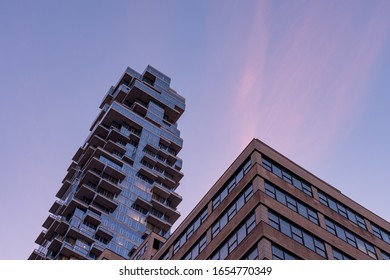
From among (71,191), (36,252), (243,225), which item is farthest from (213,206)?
(71,191)

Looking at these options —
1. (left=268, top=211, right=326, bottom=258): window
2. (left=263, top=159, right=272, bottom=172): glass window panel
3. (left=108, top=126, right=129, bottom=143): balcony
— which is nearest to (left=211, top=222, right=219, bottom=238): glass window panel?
(left=268, top=211, right=326, bottom=258): window

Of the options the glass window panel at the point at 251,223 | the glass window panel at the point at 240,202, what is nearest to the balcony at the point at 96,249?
the glass window panel at the point at 240,202

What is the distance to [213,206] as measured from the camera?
51.1m

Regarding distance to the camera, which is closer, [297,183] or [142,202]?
[297,183]

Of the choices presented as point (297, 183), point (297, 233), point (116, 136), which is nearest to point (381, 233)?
point (297, 183)

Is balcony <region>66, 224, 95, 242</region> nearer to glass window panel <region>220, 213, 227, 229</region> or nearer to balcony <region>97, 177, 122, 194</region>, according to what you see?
balcony <region>97, 177, 122, 194</region>

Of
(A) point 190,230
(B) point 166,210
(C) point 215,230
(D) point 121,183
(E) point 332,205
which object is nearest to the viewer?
(C) point 215,230

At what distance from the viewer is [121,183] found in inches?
4749

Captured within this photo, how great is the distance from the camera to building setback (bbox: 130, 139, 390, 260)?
42.1m

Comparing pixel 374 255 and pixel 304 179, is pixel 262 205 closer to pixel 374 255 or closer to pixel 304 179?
pixel 304 179

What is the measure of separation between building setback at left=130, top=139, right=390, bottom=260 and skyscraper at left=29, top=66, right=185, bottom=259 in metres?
53.4

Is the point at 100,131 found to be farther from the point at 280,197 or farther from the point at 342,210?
the point at 280,197

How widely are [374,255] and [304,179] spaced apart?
8.63m

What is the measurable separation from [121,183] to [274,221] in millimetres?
80345
